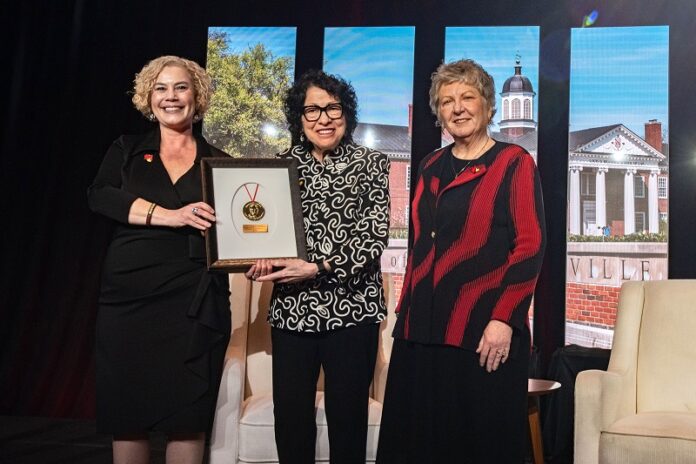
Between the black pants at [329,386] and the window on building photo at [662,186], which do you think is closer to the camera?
the black pants at [329,386]

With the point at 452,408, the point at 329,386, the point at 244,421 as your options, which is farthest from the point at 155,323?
the point at 452,408

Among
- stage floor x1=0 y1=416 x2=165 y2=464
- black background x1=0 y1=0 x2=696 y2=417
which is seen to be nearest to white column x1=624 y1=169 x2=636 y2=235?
black background x1=0 y1=0 x2=696 y2=417

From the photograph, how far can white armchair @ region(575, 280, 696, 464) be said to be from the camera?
256cm

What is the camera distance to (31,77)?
15.7ft

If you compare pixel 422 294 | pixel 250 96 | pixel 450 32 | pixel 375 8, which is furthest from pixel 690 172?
pixel 422 294

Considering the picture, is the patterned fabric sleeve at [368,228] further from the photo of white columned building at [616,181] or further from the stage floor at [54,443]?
the photo of white columned building at [616,181]

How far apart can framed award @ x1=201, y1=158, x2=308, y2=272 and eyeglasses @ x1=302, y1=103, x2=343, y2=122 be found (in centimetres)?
16

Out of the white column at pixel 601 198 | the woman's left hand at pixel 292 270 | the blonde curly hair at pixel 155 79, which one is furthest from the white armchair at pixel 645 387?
the blonde curly hair at pixel 155 79

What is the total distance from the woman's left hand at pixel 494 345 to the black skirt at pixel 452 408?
21 millimetres

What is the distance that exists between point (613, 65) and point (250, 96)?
8.02 feet

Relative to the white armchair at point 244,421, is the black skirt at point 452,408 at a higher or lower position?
higher

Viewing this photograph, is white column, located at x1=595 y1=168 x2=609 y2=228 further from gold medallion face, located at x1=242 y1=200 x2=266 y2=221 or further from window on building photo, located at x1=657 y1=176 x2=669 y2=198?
gold medallion face, located at x1=242 y1=200 x2=266 y2=221

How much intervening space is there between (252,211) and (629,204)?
3.31 m

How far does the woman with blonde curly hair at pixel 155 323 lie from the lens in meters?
2.19
